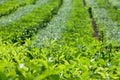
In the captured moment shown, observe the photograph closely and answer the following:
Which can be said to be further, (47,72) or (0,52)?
(0,52)

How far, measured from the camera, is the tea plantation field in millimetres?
3205

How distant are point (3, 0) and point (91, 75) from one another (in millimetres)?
44818

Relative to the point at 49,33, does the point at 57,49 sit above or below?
above

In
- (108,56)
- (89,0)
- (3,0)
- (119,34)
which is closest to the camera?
(108,56)

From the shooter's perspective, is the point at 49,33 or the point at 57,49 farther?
the point at 49,33

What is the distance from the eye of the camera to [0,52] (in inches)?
235

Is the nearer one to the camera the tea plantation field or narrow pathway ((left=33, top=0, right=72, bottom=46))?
the tea plantation field

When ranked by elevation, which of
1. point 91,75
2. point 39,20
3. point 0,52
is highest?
point 91,75

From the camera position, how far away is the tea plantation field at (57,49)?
321 cm

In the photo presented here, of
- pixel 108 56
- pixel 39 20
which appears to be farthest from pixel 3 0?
pixel 108 56

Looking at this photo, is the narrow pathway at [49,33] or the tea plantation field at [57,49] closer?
the tea plantation field at [57,49]

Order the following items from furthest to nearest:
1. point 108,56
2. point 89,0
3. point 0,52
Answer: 1. point 89,0
2. point 108,56
3. point 0,52

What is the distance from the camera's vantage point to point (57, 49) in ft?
29.3

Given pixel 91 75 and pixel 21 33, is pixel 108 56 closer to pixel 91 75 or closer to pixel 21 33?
pixel 91 75
